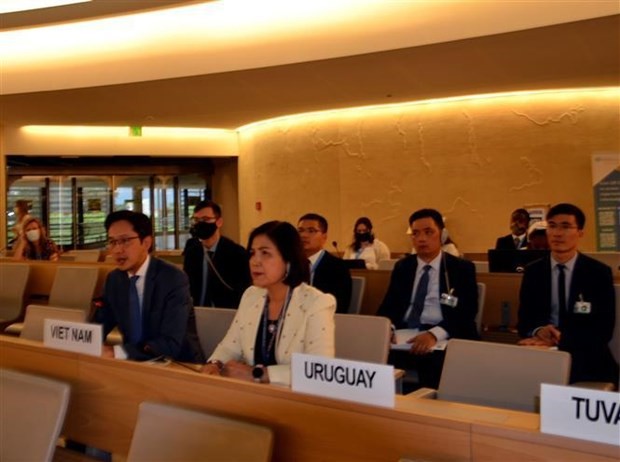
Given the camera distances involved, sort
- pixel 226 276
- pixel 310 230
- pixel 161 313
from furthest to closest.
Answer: pixel 310 230 → pixel 226 276 → pixel 161 313

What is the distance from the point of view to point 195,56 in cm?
→ 598

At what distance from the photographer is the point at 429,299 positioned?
3520 millimetres

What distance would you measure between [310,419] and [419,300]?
216 centimetres

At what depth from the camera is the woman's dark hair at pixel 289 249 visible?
2.36 m

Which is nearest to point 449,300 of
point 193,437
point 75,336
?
point 75,336

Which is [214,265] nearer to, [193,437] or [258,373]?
[258,373]

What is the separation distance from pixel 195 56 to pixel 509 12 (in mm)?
2965

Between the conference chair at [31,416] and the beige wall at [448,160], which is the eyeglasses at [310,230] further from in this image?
the beige wall at [448,160]

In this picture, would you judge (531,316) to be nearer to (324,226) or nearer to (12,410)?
(324,226)

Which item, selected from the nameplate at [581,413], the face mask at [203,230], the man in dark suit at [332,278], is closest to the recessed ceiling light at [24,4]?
the face mask at [203,230]

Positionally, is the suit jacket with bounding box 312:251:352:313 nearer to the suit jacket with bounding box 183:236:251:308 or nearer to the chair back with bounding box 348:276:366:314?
the chair back with bounding box 348:276:366:314

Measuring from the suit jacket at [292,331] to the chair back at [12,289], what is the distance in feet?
12.2

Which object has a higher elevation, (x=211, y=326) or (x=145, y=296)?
(x=145, y=296)

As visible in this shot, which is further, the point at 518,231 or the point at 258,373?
the point at 518,231
